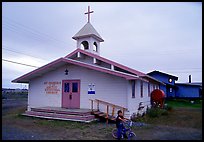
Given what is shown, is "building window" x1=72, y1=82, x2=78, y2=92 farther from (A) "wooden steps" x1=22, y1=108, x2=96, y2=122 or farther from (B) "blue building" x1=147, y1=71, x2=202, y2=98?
(B) "blue building" x1=147, y1=71, x2=202, y2=98

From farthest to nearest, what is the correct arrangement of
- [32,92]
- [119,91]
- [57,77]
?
[32,92], [57,77], [119,91]

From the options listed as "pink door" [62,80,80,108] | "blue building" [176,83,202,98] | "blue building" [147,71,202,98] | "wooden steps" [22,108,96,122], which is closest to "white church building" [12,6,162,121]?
"pink door" [62,80,80,108]

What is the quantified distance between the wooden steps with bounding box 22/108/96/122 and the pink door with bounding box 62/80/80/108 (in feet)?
5.96

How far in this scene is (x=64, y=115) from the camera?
13523mm

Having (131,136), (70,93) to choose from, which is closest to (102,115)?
(70,93)

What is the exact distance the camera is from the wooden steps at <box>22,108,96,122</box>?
12891 millimetres

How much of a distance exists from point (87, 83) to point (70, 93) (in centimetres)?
163

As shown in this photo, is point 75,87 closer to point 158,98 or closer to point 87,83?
point 87,83

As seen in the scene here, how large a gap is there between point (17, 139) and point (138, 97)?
10.00 meters

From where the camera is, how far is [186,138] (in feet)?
29.8

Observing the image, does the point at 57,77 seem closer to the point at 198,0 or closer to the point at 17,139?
the point at 17,139

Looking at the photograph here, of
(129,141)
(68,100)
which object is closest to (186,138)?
(129,141)

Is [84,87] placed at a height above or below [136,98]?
above

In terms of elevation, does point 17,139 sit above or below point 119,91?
below
